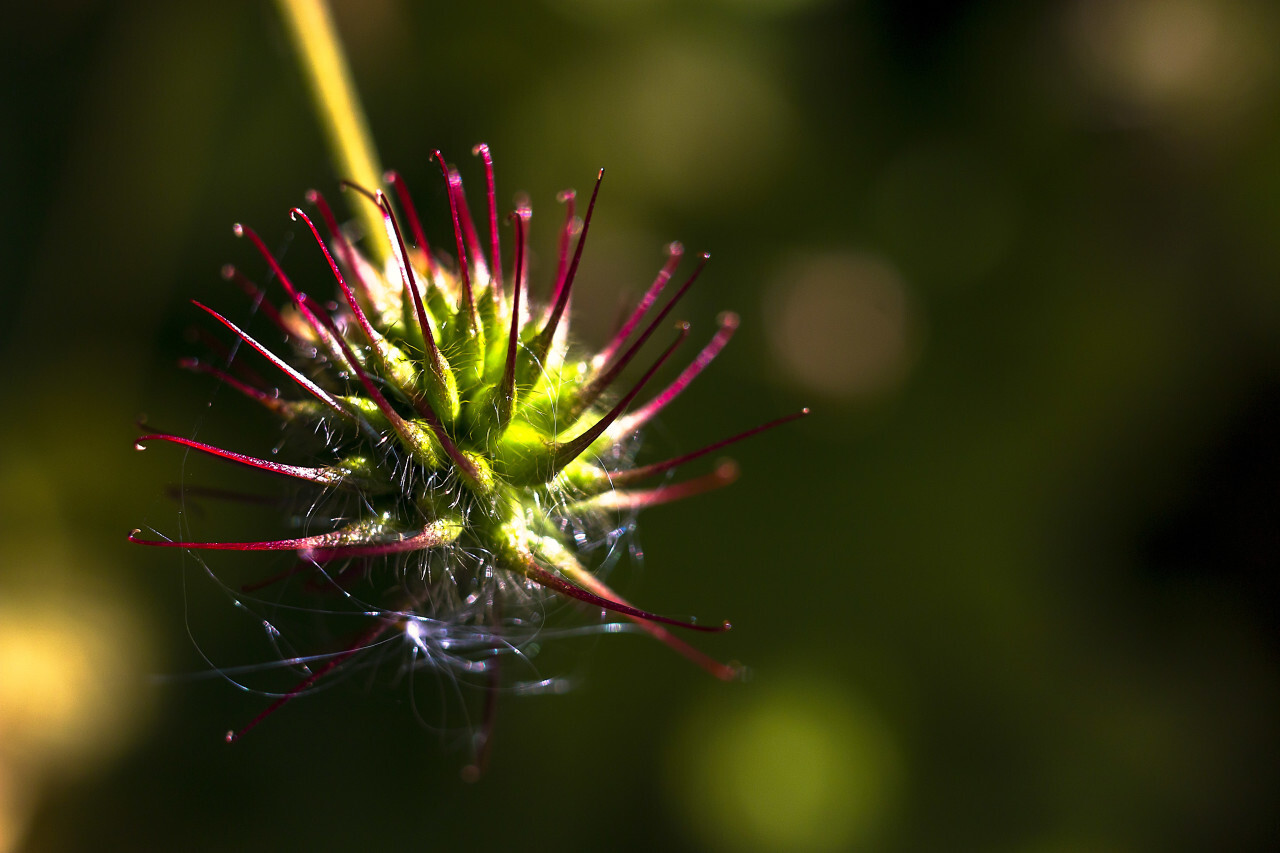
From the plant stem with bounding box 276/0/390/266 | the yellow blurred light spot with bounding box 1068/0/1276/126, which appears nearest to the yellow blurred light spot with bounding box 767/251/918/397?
the yellow blurred light spot with bounding box 1068/0/1276/126

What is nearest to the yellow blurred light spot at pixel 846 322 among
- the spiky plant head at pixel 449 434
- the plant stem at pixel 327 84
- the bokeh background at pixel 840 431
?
the bokeh background at pixel 840 431

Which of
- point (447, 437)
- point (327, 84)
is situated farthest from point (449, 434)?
point (327, 84)

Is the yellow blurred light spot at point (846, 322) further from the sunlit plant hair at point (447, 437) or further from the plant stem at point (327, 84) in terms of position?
the sunlit plant hair at point (447, 437)

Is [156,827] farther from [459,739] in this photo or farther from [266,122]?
[266,122]

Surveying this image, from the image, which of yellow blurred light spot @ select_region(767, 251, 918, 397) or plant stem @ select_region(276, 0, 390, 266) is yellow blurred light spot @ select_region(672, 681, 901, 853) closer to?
yellow blurred light spot @ select_region(767, 251, 918, 397)

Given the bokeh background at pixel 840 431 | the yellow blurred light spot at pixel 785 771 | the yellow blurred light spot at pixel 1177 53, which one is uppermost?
the yellow blurred light spot at pixel 1177 53

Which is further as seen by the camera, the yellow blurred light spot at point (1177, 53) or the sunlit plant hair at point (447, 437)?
the yellow blurred light spot at point (1177, 53)

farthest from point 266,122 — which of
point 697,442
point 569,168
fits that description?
point 697,442
